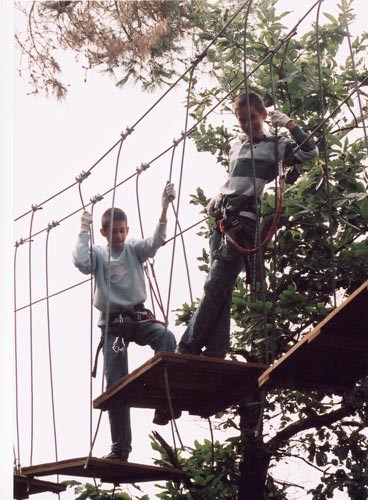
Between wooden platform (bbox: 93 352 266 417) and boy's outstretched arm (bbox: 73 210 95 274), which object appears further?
boy's outstretched arm (bbox: 73 210 95 274)

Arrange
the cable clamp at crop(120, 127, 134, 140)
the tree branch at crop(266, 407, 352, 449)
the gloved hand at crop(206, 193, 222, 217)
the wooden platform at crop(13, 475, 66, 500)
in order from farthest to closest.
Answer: the tree branch at crop(266, 407, 352, 449) → the wooden platform at crop(13, 475, 66, 500) → the cable clamp at crop(120, 127, 134, 140) → the gloved hand at crop(206, 193, 222, 217)

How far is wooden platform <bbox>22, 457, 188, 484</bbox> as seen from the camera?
3008 mm

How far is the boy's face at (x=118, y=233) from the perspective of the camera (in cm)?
325

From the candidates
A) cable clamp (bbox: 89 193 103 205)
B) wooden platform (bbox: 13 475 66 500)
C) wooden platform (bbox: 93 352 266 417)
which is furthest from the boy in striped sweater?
wooden platform (bbox: 13 475 66 500)

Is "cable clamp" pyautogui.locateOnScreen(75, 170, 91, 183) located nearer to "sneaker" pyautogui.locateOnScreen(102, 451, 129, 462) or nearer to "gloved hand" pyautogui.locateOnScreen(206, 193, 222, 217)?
"gloved hand" pyautogui.locateOnScreen(206, 193, 222, 217)

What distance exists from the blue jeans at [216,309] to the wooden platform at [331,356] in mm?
300

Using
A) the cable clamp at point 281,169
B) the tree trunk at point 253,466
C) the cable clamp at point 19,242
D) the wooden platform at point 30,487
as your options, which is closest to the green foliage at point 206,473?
the tree trunk at point 253,466

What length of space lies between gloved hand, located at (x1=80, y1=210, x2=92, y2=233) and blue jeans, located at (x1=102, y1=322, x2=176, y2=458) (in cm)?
36

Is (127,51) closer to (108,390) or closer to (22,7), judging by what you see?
(22,7)

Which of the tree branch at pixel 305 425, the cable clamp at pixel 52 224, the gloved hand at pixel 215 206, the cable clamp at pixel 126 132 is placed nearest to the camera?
the gloved hand at pixel 215 206

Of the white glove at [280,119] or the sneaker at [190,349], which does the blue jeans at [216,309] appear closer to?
the sneaker at [190,349]

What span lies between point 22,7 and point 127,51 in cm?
83

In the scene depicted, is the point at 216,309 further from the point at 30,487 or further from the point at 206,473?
the point at 206,473

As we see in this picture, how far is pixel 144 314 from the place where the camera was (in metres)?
3.17
